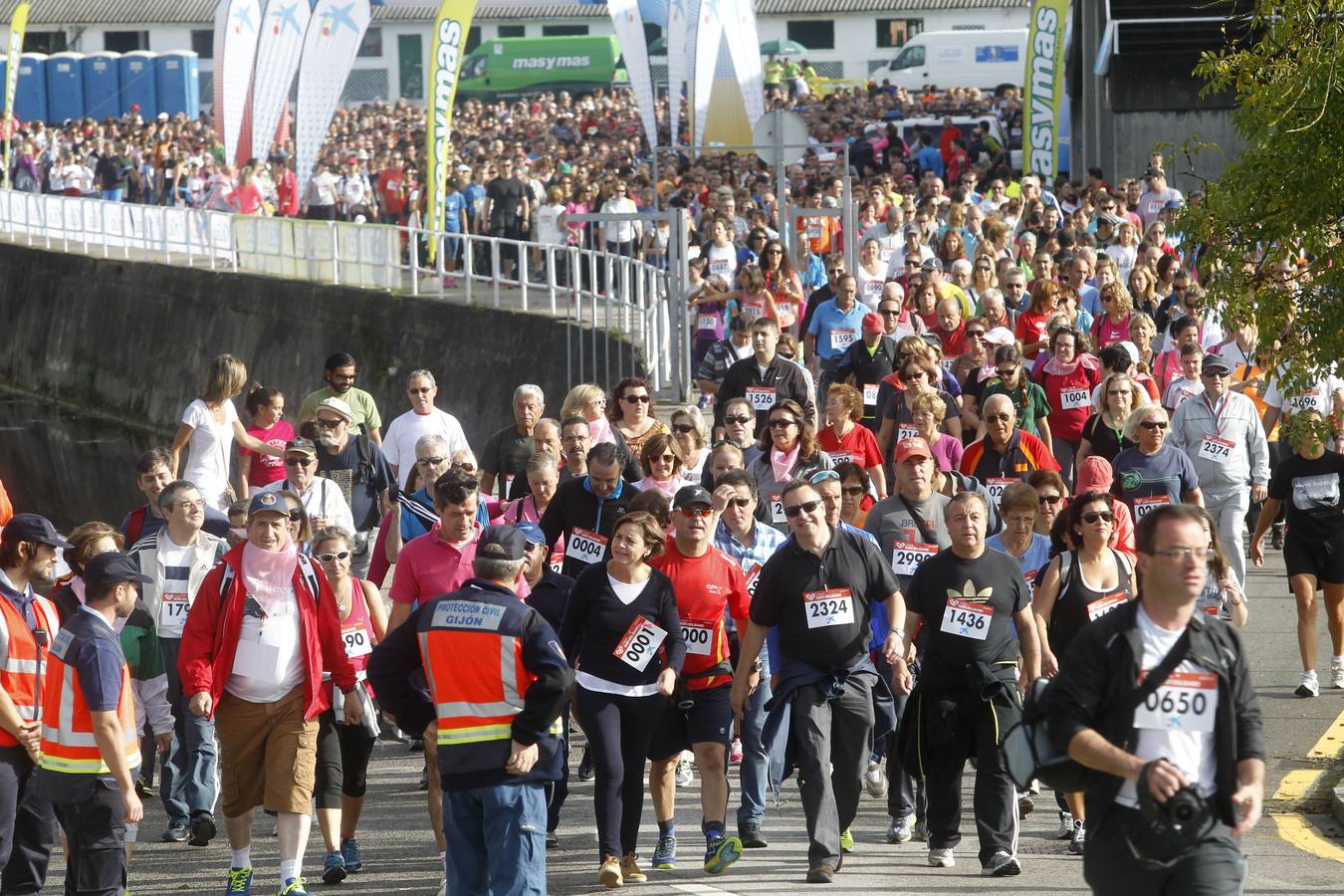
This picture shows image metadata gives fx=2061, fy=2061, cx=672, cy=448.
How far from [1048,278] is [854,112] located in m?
32.1

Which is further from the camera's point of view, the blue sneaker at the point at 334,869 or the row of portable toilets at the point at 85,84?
the row of portable toilets at the point at 85,84

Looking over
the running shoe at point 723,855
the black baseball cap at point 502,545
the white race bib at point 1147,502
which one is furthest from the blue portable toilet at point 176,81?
the black baseball cap at point 502,545

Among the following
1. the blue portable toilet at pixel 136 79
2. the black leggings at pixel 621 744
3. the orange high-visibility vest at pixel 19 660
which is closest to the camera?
the orange high-visibility vest at pixel 19 660

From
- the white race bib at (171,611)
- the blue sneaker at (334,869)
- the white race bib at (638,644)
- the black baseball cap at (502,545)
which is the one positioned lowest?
the blue sneaker at (334,869)

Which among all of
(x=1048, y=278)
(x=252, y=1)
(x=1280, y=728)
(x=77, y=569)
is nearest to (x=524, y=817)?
(x=77, y=569)

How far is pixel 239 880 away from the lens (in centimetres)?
826

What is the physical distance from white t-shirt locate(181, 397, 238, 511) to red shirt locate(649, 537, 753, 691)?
499 cm

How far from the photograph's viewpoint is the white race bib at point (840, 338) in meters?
16.3

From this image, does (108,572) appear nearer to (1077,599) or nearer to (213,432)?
(1077,599)

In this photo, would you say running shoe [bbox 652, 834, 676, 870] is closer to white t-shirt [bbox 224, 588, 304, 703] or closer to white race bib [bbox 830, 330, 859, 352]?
white t-shirt [bbox 224, 588, 304, 703]

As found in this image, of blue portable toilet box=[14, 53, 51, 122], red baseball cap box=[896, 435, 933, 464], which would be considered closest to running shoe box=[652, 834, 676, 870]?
red baseball cap box=[896, 435, 933, 464]

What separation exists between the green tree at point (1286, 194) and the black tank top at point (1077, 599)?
1354 mm

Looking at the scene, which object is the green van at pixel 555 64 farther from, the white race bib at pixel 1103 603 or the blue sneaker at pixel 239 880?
the blue sneaker at pixel 239 880

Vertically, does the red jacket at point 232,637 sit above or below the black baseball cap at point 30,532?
below
